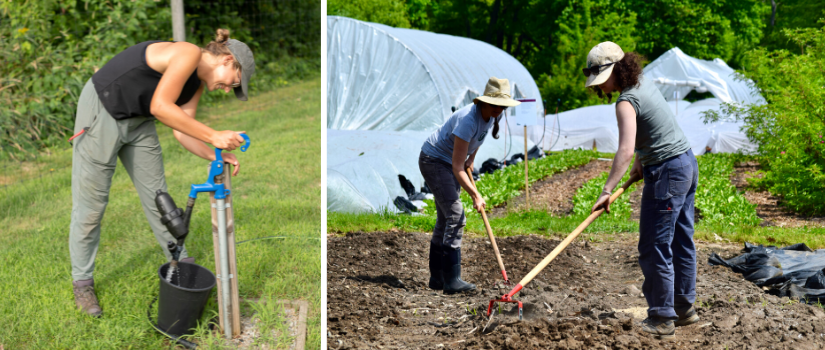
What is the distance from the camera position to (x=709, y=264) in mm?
4816

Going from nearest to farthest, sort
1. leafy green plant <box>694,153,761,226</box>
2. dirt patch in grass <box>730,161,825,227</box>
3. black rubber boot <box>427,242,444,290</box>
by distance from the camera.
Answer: black rubber boot <box>427,242,444,290</box> → leafy green plant <box>694,153,761,226</box> → dirt patch in grass <box>730,161,825,227</box>

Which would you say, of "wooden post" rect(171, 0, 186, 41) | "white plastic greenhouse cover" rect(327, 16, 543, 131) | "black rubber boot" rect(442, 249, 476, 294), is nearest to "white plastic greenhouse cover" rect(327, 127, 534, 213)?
"white plastic greenhouse cover" rect(327, 16, 543, 131)

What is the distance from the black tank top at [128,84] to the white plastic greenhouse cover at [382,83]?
7753 mm

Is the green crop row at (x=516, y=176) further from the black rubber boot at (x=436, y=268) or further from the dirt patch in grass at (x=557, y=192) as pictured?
the black rubber boot at (x=436, y=268)

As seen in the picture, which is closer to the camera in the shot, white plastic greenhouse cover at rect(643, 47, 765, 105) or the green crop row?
the green crop row

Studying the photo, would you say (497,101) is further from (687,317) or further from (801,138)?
(801,138)

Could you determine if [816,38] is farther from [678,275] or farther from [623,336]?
[623,336]

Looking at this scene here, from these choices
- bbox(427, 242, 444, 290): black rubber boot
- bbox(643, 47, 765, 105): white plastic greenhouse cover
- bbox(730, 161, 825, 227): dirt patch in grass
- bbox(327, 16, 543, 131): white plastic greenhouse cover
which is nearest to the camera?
bbox(427, 242, 444, 290): black rubber boot

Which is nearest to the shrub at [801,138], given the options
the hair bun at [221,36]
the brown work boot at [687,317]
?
the brown work boot at [687,317]

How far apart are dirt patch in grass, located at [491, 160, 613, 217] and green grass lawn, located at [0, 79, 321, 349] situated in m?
2.55

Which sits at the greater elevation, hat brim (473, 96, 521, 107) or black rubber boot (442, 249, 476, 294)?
hat brim (473, 96, 521, 107)

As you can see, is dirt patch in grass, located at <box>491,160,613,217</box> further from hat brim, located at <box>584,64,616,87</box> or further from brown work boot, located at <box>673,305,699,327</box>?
hat brim, located at <box>584,64,616,87</box>

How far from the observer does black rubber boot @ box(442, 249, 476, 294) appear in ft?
13.3

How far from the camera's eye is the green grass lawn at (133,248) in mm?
3236
